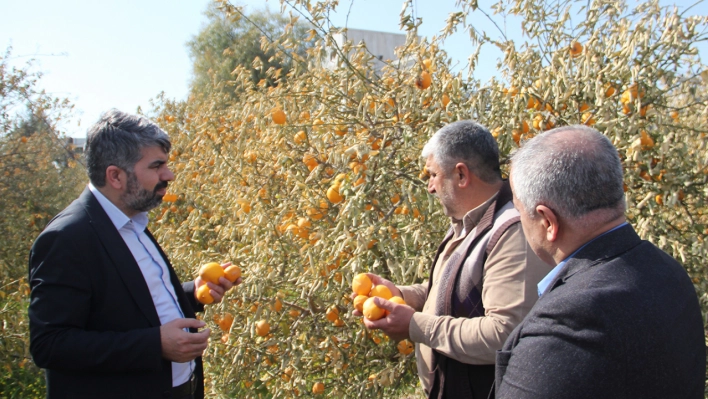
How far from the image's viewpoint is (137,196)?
72.8 inches

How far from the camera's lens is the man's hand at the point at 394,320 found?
175 centimetres

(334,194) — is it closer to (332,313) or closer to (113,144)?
(332,313)

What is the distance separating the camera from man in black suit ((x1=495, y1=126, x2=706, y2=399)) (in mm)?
975

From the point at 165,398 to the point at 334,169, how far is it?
1.40 meters

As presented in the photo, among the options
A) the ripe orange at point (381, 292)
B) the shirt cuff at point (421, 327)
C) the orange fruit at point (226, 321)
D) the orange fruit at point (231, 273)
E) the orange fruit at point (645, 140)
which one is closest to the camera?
the shirt cuff at point (421, 327)

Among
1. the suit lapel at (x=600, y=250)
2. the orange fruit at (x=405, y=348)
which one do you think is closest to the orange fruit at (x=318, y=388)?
the orange fruit at (x=405, y=348)

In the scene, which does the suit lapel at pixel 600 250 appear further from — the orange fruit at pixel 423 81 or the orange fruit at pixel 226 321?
the orange fruit at pixel 226 321

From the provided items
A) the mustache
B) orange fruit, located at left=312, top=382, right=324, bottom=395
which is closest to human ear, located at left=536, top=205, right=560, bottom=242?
the mustache

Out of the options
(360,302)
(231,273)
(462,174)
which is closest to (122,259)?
(231,273)

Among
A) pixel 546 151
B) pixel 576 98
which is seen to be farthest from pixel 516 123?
pixel 546 151

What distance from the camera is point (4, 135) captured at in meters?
6.02

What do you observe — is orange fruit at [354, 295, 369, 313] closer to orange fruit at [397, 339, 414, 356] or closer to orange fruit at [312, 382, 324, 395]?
orange fruit at [397, 339, 414, 356]

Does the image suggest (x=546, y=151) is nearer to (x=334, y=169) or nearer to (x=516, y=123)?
(x=516, y=123)

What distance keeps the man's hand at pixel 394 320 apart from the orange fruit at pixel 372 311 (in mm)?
10
